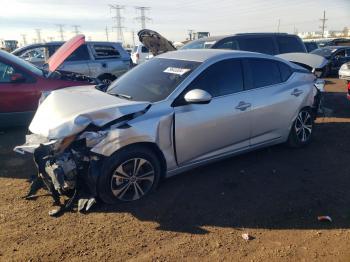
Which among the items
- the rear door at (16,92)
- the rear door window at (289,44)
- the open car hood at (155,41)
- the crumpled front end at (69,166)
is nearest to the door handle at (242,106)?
the crumpled front end at (69,166)

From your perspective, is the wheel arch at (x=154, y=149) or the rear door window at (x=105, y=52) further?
the rear door window at (x=105, y=52)

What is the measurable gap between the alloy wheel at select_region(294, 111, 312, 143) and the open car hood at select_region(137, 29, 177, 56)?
501 cm

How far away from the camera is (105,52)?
11039mm

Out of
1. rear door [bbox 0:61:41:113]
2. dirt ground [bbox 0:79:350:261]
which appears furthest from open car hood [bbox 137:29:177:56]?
dirt ground [bbox 0:79:350:261]

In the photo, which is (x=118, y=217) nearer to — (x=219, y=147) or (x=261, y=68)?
(x=219, y=147)

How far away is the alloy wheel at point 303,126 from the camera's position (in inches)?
225

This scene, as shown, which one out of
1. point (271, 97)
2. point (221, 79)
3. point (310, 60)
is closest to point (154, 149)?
point (221, 79)

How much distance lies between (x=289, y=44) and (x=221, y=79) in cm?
635

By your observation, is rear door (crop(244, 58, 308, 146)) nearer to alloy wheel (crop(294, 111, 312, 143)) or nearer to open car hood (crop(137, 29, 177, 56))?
alloy wheel (crop(294, 111, 312, 143))

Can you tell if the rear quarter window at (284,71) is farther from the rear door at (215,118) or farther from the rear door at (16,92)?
the rear door at (16,92)

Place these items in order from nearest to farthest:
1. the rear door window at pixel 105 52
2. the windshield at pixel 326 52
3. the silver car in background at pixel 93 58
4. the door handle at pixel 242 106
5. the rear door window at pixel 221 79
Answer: the rear door window at pixel 221 79 < the door handle at pixel 242 106 < the silver car in background at pixel 93 58 < the rear door window at pixel 105 52 < the windshield at pixel 326 52

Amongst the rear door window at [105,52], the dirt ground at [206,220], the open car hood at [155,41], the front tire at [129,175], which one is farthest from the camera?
the rear door window at [105,52]

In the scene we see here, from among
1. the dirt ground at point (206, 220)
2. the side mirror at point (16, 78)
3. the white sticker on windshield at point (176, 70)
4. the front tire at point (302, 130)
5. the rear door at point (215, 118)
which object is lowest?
the dirt ground at point (206, 220)

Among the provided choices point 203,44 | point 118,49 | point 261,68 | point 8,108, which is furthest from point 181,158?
point 118,49
